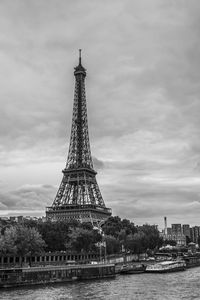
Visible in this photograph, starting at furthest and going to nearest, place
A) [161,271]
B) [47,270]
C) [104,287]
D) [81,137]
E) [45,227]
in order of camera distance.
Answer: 1. [81,137]
2. [45,227]
3. [161,271]
4. [47,270]
5. [104,287]

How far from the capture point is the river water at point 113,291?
60.7 meters

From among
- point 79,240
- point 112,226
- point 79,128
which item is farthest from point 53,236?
point 79,128

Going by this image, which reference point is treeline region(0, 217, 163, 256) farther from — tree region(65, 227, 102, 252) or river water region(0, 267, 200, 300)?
river water region(0, 267, 200, 300)

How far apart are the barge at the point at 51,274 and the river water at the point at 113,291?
255cm

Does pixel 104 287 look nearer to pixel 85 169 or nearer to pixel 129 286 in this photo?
pixel 129 286

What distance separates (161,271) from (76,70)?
307 feet

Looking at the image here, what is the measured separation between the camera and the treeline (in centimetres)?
9350

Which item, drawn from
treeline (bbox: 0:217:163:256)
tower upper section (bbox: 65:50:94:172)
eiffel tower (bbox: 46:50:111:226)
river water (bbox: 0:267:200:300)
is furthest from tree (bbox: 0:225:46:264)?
tower upper section (bbox: 65:50:94:172)

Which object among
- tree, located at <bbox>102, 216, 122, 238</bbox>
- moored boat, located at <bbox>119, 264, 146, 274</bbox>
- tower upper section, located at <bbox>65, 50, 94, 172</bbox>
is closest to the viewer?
moored boat, located at <bbox>119, 264, 146, 274</bbox>

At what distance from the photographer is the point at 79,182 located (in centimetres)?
16500

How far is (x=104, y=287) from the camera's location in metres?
71.6

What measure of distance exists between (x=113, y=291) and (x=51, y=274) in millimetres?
15019

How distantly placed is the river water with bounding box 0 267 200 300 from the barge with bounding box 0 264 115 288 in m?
2.55

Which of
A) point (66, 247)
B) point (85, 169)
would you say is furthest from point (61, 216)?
point (66, 247)
